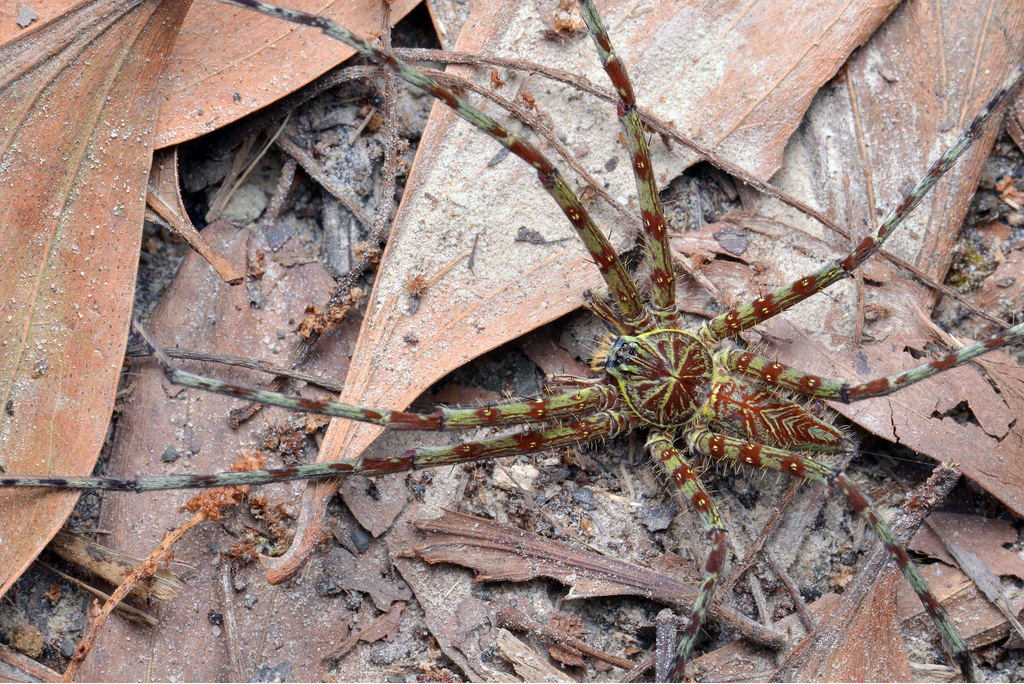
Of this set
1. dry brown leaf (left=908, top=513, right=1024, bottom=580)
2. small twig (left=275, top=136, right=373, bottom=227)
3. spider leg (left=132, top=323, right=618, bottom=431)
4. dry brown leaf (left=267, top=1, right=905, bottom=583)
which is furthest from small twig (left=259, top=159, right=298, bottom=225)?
dry brown leaf (left=908, top=513, right=1024, bottom=580)

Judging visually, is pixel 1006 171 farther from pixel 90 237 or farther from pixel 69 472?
pixel 69 472

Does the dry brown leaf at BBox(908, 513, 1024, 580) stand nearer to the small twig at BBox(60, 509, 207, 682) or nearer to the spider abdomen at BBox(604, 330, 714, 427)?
Result: the spider abdomen at BBox(604, 330, 714, 427)

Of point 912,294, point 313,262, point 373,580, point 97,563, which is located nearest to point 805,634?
point 912,294

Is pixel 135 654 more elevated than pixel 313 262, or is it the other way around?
pixel 313 262

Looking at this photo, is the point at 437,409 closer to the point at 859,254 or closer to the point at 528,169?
the point at 528,169

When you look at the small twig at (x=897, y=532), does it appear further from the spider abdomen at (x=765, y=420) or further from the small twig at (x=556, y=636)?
the small twig at (x=556, y=636)

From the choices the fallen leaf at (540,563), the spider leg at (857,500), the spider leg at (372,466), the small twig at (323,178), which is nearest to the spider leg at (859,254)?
the spider leg at (857,500)

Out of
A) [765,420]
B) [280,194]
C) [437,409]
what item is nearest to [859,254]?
[765,420]
